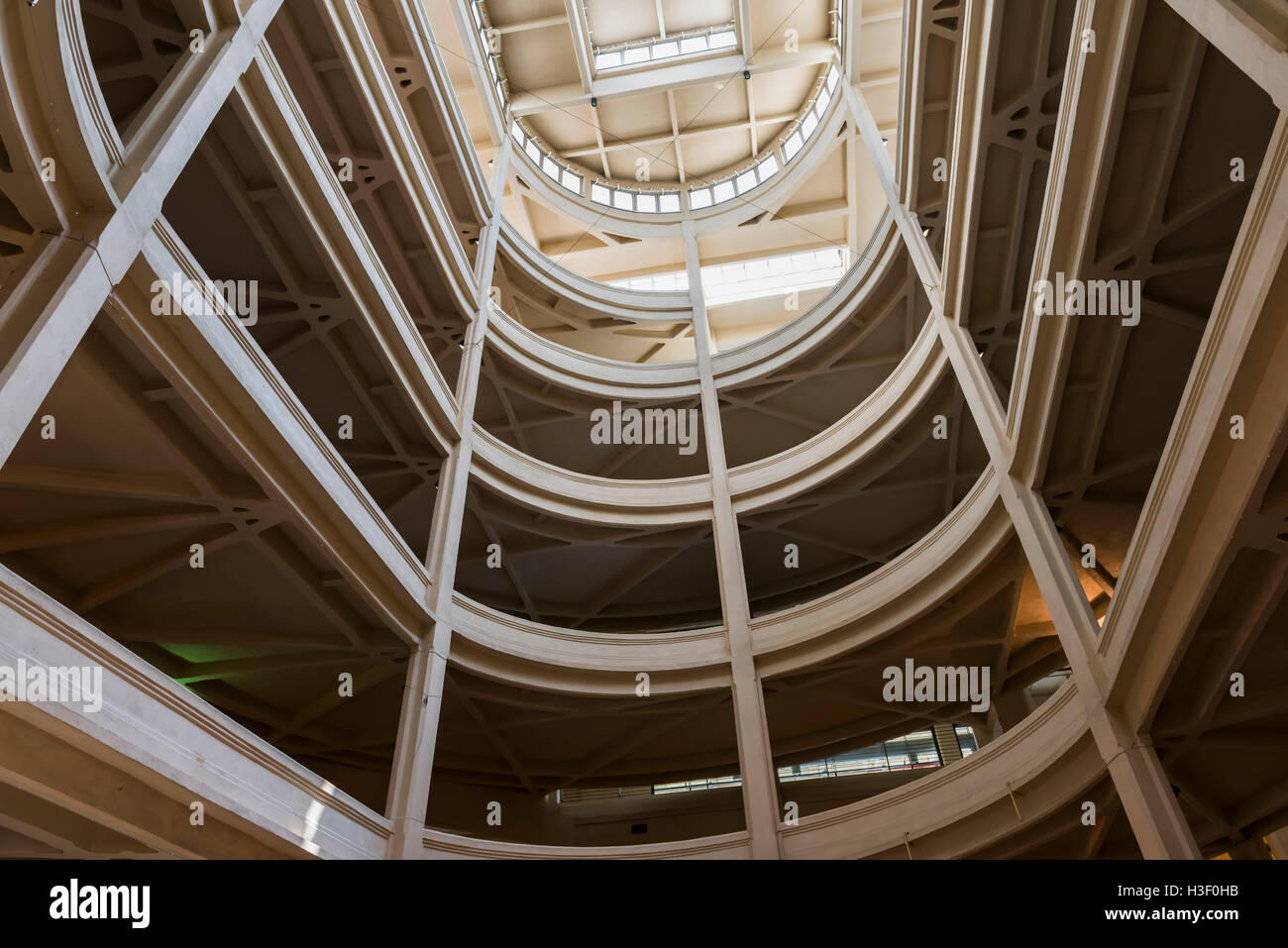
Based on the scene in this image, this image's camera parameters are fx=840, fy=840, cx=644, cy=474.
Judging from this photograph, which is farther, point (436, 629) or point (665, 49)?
point (665, 49)

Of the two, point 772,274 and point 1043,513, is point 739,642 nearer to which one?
point 1043,513

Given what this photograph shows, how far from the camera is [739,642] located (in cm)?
1612

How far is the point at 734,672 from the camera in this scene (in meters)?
15.8

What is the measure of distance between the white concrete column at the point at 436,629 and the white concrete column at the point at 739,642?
517 centimetres

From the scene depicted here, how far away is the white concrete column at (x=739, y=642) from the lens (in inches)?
531

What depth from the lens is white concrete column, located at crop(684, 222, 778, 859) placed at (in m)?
13.5

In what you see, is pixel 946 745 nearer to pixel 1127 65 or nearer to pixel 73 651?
pixel 1127 65

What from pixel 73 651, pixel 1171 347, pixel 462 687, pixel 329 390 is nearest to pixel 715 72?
pixel 329 390

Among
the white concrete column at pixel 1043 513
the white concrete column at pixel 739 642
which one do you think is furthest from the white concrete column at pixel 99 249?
the white concrete column at pixel 739 642

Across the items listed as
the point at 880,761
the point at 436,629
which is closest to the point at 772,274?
the point at 880,761

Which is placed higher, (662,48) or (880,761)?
(662,48)

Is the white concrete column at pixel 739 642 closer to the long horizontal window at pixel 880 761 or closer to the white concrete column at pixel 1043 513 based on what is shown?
the long horizontal window at pixel 880 761

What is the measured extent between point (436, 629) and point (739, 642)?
581cm
